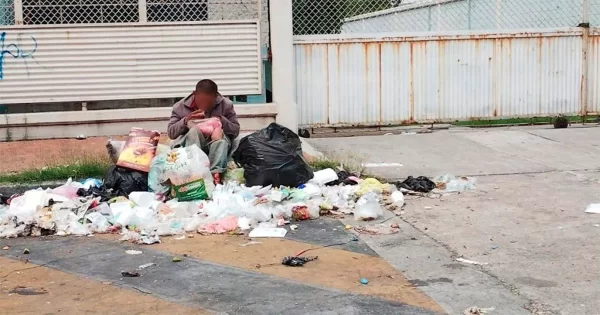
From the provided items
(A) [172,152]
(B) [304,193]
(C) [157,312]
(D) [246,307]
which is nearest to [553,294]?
(D) [246,307]

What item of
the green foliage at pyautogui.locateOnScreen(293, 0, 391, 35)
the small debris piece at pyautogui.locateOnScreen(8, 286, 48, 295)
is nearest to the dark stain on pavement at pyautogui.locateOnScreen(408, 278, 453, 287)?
the small debris piece at pyautogui.locateOnScreen(8, 286, 48, 295)

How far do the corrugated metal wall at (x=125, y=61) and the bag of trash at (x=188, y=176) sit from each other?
350 centimetres

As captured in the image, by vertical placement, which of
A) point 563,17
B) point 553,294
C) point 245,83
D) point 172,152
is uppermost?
point 563,17

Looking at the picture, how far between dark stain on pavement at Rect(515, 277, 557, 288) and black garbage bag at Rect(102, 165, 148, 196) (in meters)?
3.71

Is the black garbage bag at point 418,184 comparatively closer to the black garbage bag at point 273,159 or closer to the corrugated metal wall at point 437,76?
the black garbage bag at point 273,159

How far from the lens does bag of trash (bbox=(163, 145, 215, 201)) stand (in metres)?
6.62

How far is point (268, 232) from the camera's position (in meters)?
5.83

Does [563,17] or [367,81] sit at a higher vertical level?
[563,17]

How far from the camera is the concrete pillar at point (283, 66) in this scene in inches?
399

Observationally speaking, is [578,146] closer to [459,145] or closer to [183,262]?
[459,145]

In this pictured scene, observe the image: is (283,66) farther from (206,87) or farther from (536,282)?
(536,282)

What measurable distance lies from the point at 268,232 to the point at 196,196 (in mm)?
1072

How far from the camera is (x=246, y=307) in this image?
4.16 meters

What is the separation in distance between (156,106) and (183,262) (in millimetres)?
5432
